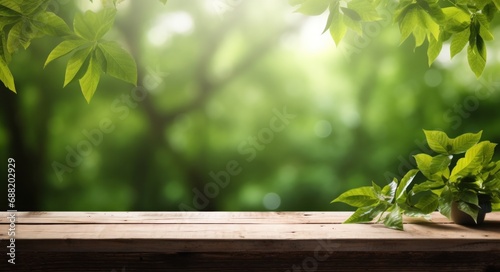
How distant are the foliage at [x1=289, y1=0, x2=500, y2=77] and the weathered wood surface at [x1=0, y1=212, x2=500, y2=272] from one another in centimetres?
41

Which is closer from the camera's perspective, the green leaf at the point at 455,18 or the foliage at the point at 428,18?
the foliage at the point at 428,18

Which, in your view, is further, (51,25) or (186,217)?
(186,217)

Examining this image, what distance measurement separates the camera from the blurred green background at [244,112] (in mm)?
2422

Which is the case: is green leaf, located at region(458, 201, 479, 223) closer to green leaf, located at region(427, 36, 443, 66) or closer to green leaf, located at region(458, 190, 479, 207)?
green leaf, located at region(458, 190, 479, 207)

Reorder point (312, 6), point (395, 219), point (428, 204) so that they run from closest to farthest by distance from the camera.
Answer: point (312, 6)
point (395, 219)
point (428, 204)

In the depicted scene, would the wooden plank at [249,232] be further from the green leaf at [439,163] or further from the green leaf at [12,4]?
the green leaf at [12,4]

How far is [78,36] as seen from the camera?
94 cm

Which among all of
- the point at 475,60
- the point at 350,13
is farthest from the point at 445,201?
the point at 350,13

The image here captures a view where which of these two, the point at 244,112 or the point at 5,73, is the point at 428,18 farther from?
the point at 244,112

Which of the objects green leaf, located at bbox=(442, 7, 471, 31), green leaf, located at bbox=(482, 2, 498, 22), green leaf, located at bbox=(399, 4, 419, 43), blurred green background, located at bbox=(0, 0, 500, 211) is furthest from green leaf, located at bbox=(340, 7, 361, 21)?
blurred green background, located at bbox=(0, 0, 500, 211)

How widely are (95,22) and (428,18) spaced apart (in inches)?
25.4

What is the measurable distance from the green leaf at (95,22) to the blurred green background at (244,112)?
4.96ft

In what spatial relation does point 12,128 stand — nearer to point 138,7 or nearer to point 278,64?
point 138,7

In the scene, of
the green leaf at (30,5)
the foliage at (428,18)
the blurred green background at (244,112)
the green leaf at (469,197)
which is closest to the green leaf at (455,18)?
the foliage at (428,18)
